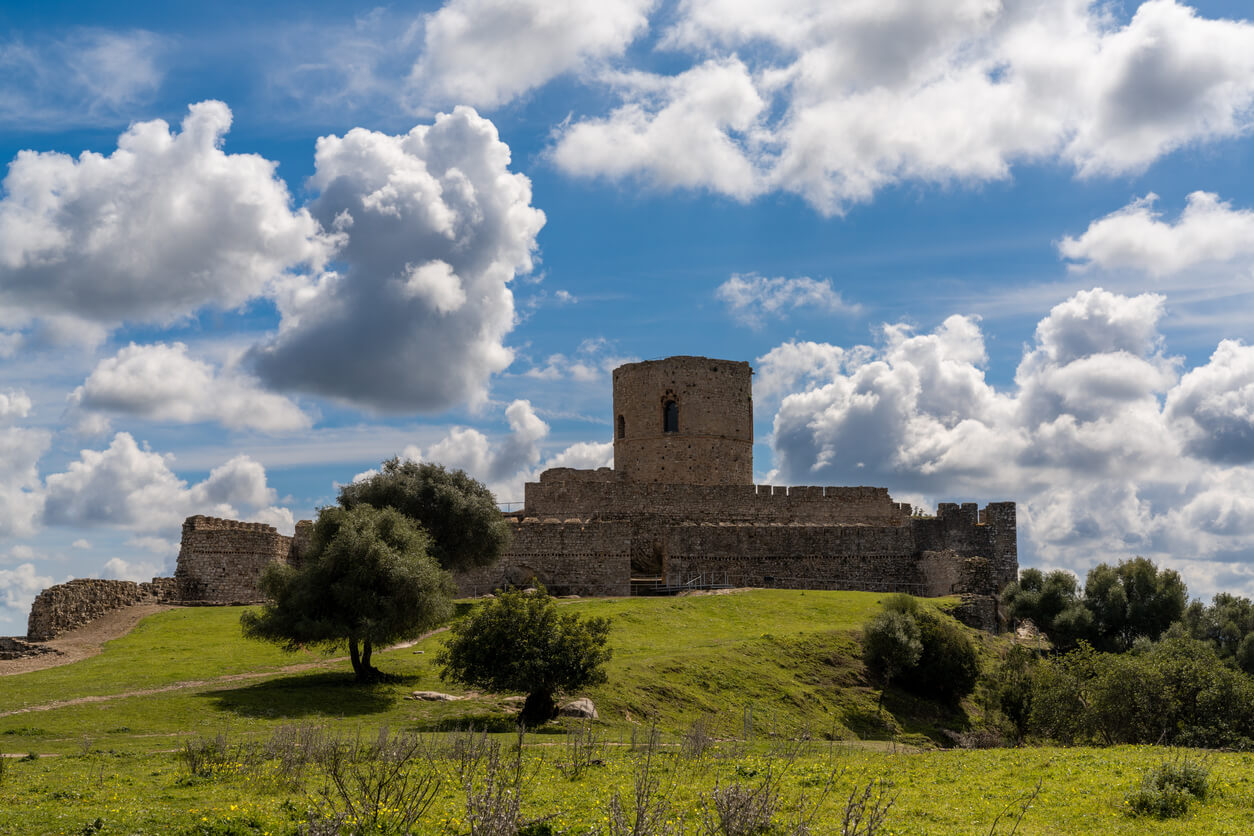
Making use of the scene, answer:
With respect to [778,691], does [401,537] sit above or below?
above

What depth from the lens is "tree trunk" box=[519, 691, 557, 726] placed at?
22.4m

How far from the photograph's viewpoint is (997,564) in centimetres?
4444

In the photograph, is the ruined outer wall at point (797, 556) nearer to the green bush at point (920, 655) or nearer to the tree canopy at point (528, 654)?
the green bush at point (920, 655)

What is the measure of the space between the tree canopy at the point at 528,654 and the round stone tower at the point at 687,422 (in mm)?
29447

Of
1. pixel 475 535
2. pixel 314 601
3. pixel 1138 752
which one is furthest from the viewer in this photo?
pixel 475 535

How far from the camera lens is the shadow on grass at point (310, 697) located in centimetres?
2195

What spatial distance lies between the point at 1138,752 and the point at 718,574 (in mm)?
25856

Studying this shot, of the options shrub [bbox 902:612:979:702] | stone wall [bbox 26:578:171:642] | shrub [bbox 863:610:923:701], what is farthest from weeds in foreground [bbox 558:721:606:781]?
stone wall [bbox 26:578:171:642]

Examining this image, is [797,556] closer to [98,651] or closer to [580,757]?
[98,651]

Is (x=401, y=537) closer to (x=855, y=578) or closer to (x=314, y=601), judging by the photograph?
(x=314, y=601)

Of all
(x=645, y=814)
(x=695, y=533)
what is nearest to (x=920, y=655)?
(x=695, y=533)

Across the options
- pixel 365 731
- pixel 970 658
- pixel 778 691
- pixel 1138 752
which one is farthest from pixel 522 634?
pixel 970 658

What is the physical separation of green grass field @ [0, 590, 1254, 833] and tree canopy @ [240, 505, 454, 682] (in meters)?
1.21

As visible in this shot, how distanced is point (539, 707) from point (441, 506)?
13.5 meters
